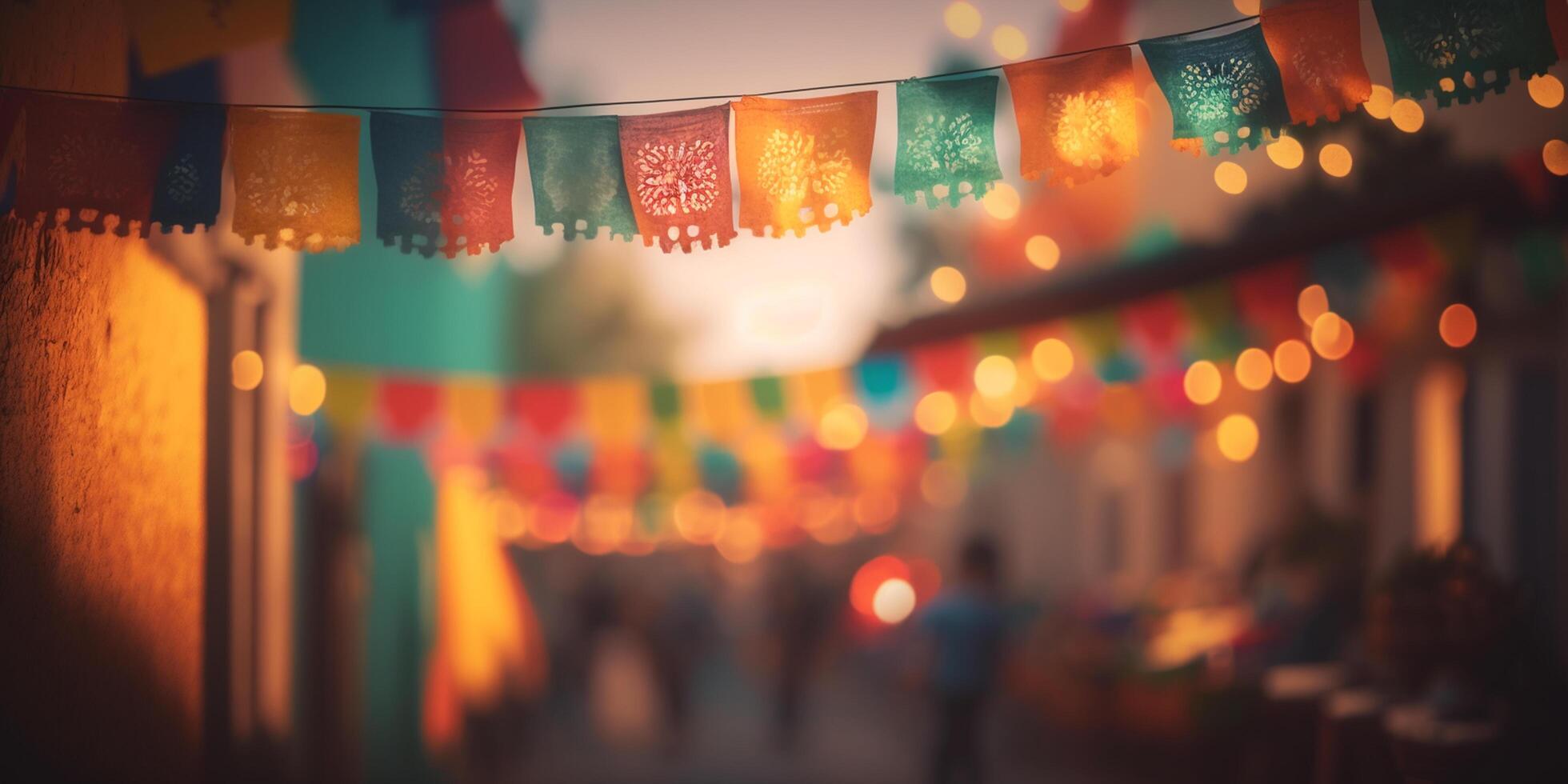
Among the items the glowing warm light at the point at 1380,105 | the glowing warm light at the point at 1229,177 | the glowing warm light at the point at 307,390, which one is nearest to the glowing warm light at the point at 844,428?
the glowing warm light at the point at 1229,177

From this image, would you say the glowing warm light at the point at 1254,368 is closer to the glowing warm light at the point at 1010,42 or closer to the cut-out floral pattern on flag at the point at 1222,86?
the glowing warm light at the point at 1010,42

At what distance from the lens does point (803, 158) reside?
181 inches

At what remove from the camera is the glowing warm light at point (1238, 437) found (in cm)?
1423

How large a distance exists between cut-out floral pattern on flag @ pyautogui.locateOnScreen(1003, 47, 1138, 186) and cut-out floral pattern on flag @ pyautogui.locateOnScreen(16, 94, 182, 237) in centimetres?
308

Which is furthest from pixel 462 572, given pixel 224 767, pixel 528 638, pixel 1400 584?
pixel 1400 584

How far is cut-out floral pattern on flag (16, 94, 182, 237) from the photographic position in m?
4.09

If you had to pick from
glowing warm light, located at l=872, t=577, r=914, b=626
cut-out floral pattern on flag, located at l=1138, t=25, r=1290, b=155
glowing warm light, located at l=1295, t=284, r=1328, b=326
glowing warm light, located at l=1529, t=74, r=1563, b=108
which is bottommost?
glowing warm light, located at l=872, t=577, r=914, b=626

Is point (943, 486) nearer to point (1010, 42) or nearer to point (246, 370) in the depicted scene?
point (1010, 42)

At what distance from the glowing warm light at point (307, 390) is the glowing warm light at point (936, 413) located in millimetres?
6439

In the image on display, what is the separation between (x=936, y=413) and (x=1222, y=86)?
9.92 metres

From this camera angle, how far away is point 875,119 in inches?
181

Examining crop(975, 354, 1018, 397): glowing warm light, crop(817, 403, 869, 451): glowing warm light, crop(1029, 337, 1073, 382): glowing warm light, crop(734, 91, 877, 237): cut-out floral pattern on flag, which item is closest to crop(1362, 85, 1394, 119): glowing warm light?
crop(734, 91, 877, 237): cut-out floral pattern on flag

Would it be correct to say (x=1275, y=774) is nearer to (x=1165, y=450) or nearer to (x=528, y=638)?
(x=1165, y=450)

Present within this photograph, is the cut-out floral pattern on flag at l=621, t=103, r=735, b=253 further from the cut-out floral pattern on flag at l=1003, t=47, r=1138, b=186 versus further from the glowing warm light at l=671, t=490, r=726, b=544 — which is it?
the glowing warm light at l=671, t=490, r=726, b=544
